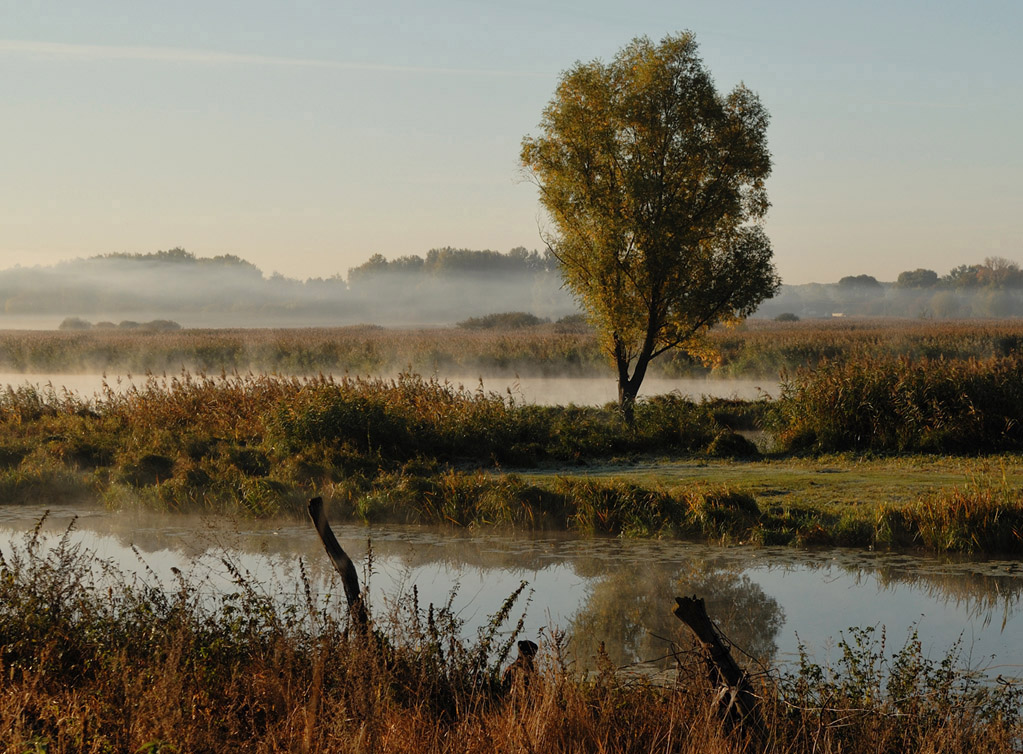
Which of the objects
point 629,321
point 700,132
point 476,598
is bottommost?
point 476,598

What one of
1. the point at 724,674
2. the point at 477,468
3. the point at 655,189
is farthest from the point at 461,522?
the point at 655,189

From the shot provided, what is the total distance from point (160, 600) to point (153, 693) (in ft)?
7.61

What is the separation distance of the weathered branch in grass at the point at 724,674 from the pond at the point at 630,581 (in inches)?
75.1

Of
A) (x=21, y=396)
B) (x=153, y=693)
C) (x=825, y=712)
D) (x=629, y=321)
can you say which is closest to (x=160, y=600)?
(x=153, y=693)

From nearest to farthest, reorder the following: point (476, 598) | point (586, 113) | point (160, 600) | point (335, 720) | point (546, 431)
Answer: point (335, 720), point (160, 600), point (476, 598), point (546, 431), point (586, 113)

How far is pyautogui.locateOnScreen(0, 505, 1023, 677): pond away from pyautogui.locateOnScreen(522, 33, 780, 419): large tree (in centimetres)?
1455

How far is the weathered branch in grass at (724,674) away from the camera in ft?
18.2

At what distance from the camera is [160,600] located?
7.77 m

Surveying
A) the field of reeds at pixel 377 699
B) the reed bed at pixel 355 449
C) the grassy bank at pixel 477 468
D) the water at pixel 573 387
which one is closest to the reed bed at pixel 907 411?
the grassy bank at pixel 477 468

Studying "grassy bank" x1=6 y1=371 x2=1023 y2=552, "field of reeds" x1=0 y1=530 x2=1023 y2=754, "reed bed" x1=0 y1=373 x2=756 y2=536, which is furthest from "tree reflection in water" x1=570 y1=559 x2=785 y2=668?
"reed bed" x1=0 y1=373 x2=756 y2=536

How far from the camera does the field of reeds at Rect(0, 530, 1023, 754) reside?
545 cm

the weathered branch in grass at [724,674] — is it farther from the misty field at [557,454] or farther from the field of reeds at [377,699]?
the misty field at [557,454]

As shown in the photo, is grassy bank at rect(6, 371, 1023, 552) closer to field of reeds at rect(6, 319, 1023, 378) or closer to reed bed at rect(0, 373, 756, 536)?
reed bed at rect(0, 373, 756, 536)

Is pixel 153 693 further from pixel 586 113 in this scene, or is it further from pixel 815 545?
pixel 586 113
